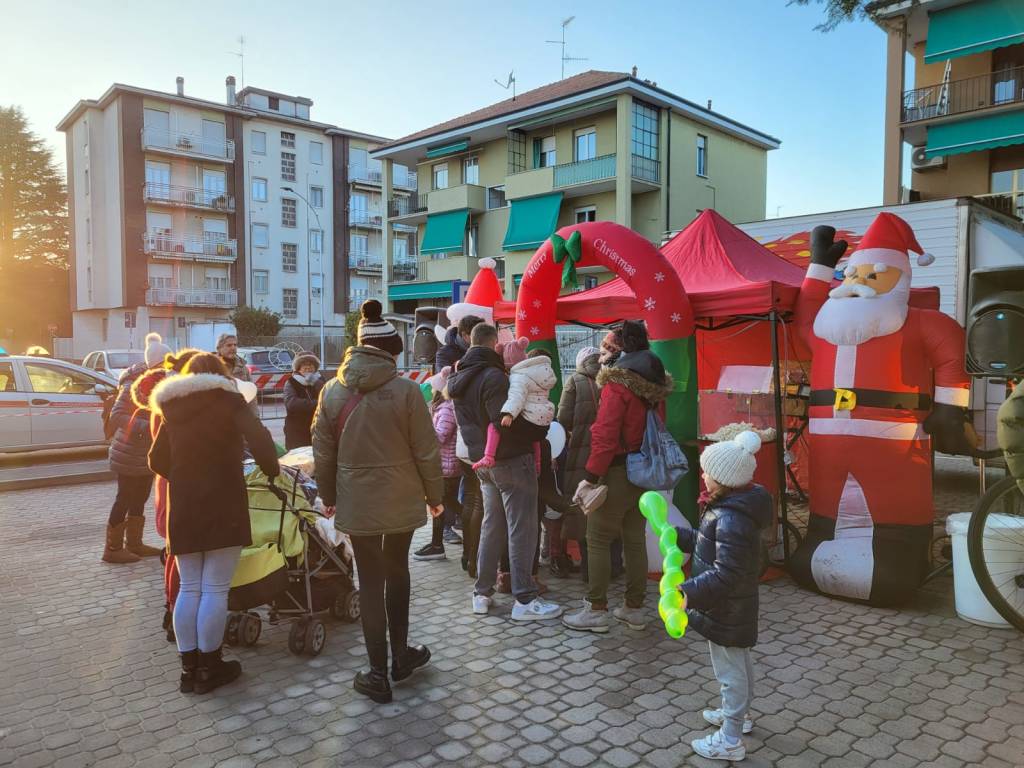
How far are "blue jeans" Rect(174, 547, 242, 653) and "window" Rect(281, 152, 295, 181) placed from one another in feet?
150

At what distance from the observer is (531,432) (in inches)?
188

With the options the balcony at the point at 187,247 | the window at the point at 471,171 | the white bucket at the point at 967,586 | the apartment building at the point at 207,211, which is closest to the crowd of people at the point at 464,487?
the white bucket at the point at 967,586

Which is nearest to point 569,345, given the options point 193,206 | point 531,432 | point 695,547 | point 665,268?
point 665,268

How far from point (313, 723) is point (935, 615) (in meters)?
4.15

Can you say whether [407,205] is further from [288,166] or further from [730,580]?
[730,580]

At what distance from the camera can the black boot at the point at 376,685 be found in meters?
3.67

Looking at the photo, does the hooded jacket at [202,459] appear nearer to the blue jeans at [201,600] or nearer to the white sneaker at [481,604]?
the blue jeans at [201,600]

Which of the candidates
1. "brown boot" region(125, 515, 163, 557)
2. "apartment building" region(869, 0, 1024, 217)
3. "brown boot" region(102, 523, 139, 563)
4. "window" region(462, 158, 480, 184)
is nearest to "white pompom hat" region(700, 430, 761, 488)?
"brown boot" region(125, 515, 163, 557)

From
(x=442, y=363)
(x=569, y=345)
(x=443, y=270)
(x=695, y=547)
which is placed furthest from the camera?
(x=443, y=270)

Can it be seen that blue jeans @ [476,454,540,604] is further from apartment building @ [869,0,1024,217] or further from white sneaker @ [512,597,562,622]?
apartment building @ [869,0,1024,217]

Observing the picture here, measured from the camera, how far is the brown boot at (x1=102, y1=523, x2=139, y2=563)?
239 inches

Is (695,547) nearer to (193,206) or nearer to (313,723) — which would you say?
(313,723)

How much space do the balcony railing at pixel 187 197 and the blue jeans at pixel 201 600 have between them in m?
43.4

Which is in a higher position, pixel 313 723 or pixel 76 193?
pixel 76 193
